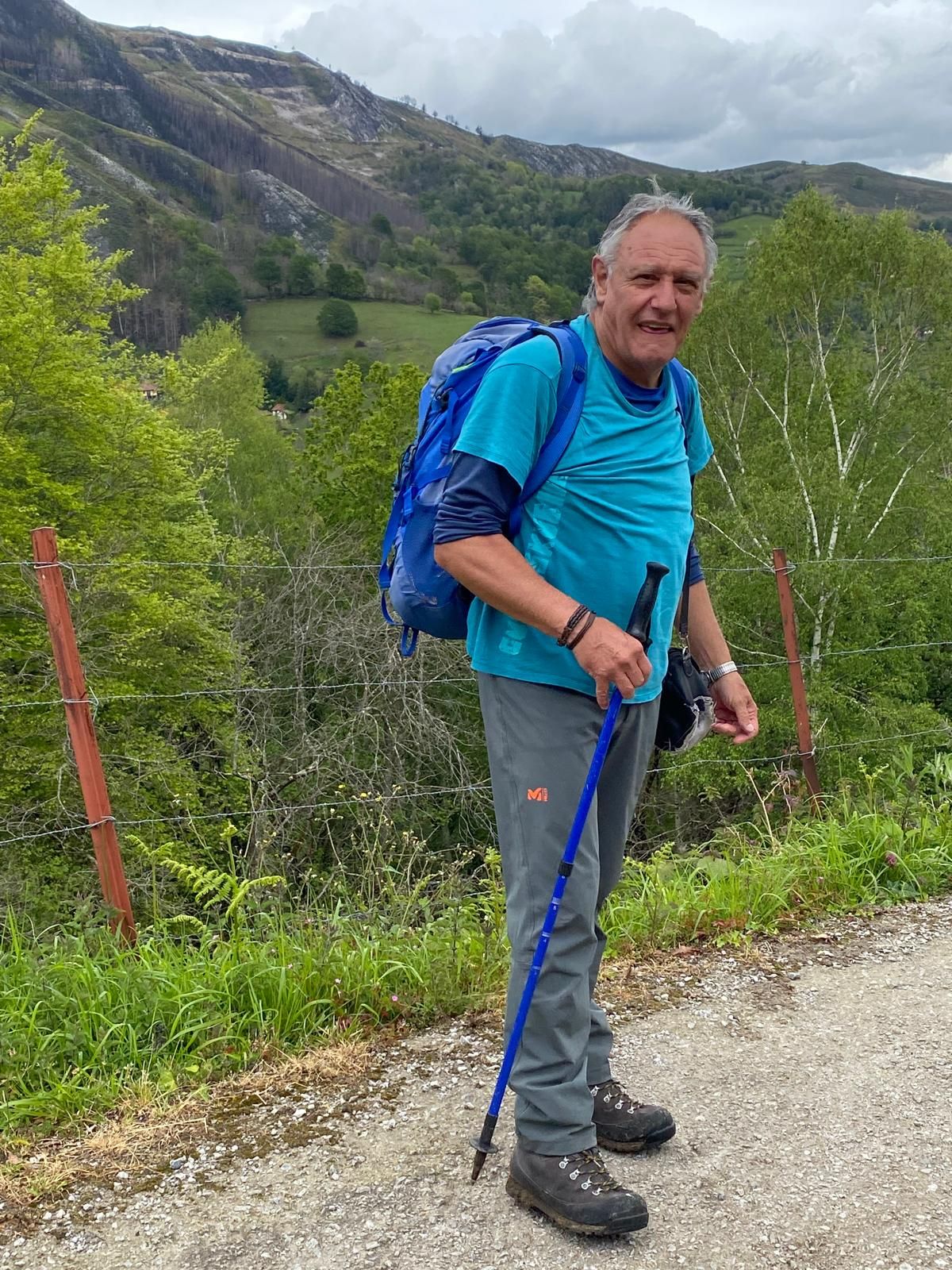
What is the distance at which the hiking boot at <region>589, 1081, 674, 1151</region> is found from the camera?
237cm

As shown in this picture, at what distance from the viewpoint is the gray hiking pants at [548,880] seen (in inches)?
84.1

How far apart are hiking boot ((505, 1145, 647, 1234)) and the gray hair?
1889mm

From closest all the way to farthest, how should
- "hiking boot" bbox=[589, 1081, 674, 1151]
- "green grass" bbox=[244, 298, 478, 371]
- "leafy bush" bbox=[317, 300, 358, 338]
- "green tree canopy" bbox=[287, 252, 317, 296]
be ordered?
1. "hiking boot" bbox=[589, 1081, 674, 1151]
2. "green grass" bbox=[244, 298, 478, 371]
3. "leafy bush" bbox=[317, 300, 358, 338]
4. "green tree canopy" bbox=[287, 252, 317, 296]

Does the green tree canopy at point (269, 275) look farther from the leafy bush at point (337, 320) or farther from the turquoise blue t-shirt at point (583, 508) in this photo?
the turquoise blue t-shirt at point (583, 508)

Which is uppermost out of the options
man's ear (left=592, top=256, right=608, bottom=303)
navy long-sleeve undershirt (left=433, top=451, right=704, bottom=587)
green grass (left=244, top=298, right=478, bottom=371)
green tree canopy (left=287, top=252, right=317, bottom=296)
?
green tree canopy (left=287, top=252, right=317, bottom=296)

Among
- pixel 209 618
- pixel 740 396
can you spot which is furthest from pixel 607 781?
pixel 740 396

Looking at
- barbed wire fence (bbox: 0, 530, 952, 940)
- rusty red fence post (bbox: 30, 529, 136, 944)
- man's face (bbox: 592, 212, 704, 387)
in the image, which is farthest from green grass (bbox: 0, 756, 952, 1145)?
barbed wire fence (bbox: 0, 530, 952, 940)

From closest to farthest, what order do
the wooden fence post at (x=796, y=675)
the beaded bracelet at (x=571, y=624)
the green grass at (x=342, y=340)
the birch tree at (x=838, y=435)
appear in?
1. the beaded bracelet at (x=571, y=624)
2. the wooden fence post at (x=796, y=675)
3. the birch tree at (x=838, y=435)
4. the green grass at (x=342, y=340)

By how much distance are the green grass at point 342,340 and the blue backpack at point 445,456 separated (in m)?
72.5

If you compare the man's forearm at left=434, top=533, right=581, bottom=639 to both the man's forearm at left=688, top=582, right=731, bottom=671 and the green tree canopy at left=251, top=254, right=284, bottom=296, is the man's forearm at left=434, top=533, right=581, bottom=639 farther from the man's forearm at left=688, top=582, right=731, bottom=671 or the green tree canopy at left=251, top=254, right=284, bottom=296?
the green tree canopy at left=251, top=254, right=284, bottom=296

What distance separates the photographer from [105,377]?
56.9 ft

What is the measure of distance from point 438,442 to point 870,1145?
1916 mm

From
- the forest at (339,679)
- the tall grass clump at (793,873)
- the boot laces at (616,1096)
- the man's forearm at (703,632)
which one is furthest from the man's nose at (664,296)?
the tall grass clump at (793,873)

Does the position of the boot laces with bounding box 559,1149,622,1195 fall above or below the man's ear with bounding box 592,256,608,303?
below
